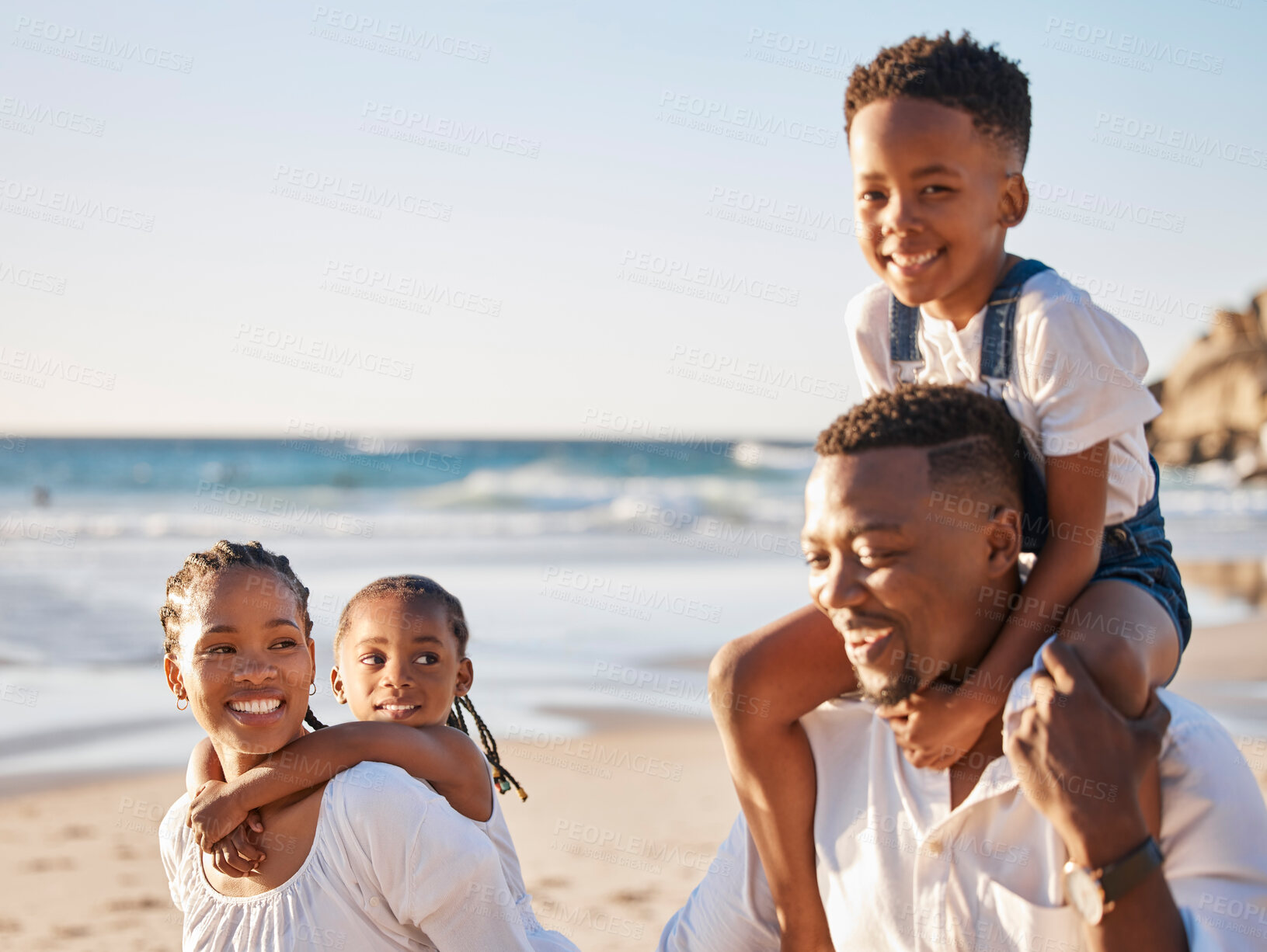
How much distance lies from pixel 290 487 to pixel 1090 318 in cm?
3281

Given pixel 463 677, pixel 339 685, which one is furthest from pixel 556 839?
pixel 339 685

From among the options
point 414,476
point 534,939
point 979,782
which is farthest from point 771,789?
point 414,476

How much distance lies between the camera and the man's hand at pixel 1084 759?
1905 millimetres

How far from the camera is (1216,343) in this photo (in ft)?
127

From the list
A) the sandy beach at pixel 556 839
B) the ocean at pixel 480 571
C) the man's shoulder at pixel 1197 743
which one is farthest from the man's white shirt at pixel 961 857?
the ocean at pixel 480 571

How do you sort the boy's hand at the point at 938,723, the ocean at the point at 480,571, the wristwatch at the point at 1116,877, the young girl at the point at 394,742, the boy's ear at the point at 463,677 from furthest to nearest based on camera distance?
the ocean at the point at 480,571, the boy's ear at the point at 463,677, the young girl at the point at 394,742, the boy's hand at the point at 938,723, the wristwatch at the point at 1116,877

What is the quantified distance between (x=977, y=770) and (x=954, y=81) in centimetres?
139

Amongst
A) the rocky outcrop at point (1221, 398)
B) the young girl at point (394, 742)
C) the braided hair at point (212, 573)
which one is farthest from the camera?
the rocky outcrop at point (1221, 398)

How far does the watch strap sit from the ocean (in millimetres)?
6420

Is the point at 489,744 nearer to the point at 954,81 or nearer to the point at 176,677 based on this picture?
the point at 176,677

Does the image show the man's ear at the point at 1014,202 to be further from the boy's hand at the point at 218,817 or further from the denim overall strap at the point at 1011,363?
the boy's hand at the point at 218,817

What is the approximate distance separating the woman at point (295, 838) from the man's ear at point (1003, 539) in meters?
1.18

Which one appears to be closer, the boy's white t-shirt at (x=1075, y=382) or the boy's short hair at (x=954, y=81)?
the boy's white t-shirt at (x=1075, y=382)

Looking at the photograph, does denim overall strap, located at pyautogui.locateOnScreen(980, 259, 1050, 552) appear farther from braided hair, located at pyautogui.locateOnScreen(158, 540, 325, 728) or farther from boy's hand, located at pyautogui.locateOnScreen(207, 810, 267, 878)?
boy's hand, located at pyautogui.locateOnScreen(207, 810, 267, 878)
